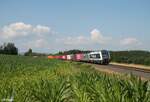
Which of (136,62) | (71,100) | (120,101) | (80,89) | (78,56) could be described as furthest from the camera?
(78,56)

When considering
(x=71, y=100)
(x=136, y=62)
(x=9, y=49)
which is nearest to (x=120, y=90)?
(x=71, y=100)

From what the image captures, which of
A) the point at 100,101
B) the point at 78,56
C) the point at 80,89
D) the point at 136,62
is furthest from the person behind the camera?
the point at 78,56

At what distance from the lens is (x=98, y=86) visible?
10656 mm

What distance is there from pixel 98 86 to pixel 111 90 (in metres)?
0.78

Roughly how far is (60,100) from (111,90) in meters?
1.54

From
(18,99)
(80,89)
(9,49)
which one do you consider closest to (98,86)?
(80,89)

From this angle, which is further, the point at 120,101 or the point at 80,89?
the point at 80,89

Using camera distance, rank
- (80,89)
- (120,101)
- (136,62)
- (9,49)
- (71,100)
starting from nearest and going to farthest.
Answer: (120,101) → (80,89) → (71,100) → (136,62) → (9,49)

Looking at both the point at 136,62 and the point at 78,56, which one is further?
Result: the point at 78,56

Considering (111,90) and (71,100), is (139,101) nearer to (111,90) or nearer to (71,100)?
(111,90)

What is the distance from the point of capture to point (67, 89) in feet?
38.0

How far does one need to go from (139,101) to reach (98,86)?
71.5 inches

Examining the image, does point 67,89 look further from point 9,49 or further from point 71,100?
point 9,49

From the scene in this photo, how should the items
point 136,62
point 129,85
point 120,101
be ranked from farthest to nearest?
point 136,62 → point 129,85 → point 120,101
